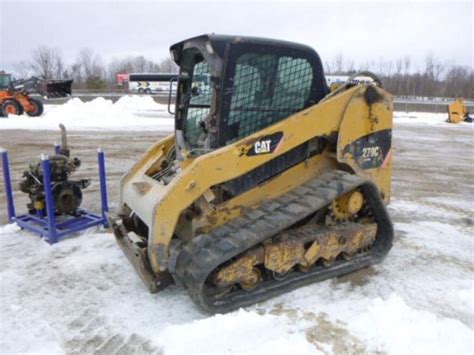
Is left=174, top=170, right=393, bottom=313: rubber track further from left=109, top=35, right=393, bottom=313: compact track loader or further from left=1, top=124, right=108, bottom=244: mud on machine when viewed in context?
left=1, top=124, right=108, bottom=244: mud on machine

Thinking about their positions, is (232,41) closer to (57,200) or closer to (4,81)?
(57,200)

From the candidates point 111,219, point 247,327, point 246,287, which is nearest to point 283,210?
point 246,287

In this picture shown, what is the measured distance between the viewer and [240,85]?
407 centimetres

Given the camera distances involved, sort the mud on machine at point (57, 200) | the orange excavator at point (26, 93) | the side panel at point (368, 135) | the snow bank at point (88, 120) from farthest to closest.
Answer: the orange excavator at point (26, 93) → the snow bank at point (88, 120) → the mud on machine at point (57, 200) → the side panel at point (368, 135)

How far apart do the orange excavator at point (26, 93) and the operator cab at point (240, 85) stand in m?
21.4

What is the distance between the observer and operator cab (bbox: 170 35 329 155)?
3953 millimetres

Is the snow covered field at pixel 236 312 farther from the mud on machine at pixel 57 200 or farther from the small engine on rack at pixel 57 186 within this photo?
the small engine on rack at pixel 57 186

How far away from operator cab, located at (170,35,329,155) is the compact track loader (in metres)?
0.01

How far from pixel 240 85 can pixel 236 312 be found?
6.79ft

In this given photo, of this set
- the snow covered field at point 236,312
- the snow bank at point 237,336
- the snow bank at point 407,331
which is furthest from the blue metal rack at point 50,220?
the snow bank at point 407,331

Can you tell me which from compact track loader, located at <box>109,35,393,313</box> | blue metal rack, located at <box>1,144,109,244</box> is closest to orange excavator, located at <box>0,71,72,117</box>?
blue metal rack, located at <box>1,144,109,244</box>

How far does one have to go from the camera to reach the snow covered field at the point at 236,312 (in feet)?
11.0

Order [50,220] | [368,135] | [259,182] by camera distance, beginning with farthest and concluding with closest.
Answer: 1. [50,220]
2. [368,135]
3. [259,182]

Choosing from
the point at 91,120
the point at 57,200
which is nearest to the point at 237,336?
the point at 57,200
